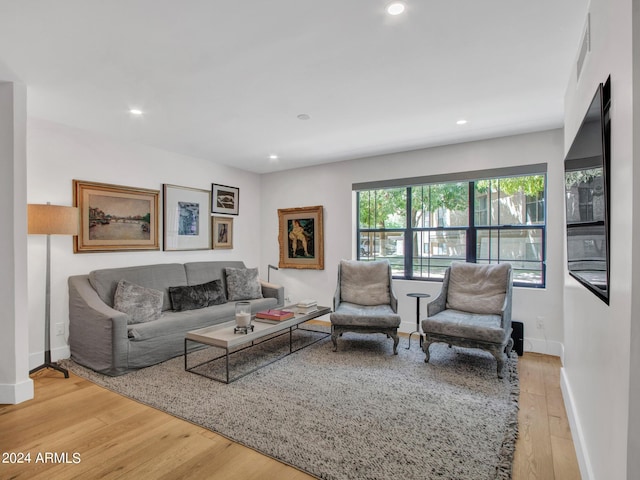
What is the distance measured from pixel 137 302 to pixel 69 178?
4.82 ft

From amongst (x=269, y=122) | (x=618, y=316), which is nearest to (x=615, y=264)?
(x=618, y=316)

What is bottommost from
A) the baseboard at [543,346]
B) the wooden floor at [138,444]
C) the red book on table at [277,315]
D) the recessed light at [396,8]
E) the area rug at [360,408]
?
the wooden floor at [138,444]

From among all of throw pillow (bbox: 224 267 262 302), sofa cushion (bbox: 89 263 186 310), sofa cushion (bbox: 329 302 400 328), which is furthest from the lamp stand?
sofa cushion (bbox: 329 302 400 328)

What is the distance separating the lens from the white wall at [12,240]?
260cm

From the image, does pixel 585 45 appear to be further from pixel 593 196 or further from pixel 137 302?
pixel 137 302

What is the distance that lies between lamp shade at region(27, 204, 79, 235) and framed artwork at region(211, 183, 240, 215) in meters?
2.10

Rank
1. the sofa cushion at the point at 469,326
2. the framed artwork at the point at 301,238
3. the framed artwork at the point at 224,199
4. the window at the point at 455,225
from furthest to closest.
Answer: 1. the framed artwork at the point at 301,238
2. the framed artwork at the point at 224,199
3. the window at the point at 455,225
4. the sofa cushion at the point at 469,326

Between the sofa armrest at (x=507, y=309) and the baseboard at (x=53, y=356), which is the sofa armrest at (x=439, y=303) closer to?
the sofa armrest at (x=507, y=309)

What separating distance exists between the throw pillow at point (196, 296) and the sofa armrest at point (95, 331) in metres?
0.81

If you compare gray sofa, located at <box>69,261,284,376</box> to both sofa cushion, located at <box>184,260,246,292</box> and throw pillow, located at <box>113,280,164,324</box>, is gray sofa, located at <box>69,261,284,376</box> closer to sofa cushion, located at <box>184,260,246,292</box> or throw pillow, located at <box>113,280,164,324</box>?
throw pillow, located at <box>113,280,164,324</box>

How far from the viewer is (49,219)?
308 centimetres

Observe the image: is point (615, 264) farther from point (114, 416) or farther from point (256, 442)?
point (114, 416)

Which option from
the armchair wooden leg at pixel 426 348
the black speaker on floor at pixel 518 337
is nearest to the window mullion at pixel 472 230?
the black speaker on floor at pixel 518 337

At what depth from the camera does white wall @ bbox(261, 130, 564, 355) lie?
3719 mm
